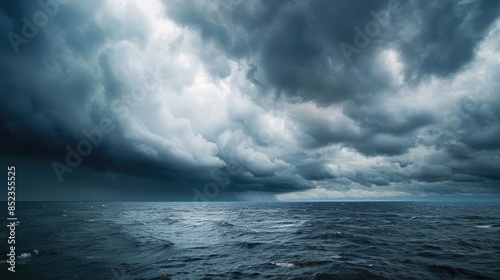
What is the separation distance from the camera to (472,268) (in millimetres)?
19141

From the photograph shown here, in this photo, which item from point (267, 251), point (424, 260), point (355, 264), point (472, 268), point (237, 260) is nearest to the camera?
point (472, 268)

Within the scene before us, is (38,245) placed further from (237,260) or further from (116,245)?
(237,260)

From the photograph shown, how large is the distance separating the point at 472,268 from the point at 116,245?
3708 centimetres

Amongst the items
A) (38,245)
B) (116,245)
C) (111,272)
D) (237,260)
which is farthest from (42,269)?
(237,260)

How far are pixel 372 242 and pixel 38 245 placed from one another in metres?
41.9

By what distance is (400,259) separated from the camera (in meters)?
22.0

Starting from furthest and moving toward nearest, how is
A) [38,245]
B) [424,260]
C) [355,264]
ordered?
[38,245], [424,260], [355,264]

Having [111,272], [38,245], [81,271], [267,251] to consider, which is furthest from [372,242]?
[38,245]

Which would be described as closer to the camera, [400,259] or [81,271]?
[81,271]

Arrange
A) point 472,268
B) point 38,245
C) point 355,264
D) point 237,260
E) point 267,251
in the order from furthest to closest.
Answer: point 38,245 → point 267,251 → point 237,260 → point 355,264 → point 472,268

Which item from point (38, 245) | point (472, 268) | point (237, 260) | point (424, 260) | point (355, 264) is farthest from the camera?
point (38, 245)

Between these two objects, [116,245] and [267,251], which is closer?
[267,251]

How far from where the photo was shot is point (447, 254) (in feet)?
78.4

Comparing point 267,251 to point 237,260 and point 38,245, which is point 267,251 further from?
point 38,245
